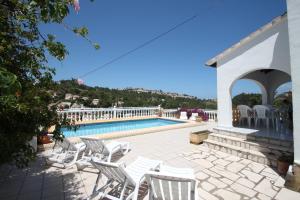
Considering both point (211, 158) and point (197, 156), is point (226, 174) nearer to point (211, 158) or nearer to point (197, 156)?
point (211, 158)

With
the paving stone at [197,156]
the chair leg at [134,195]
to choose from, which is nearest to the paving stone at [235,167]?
the paving stone at [197,156]

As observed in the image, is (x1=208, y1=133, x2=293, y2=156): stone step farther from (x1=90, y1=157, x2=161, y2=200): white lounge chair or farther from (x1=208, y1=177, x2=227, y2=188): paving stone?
(x1=90, y1=157, x2=161, y2=200): white lounge chair

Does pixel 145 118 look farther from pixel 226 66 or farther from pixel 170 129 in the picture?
pixel 226 66

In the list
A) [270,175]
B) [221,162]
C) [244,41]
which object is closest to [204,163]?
[221,162]

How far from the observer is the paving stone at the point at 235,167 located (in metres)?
5.74

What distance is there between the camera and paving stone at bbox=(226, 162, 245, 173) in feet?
18.8

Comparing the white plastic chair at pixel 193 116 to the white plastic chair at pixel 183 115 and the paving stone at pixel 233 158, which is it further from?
the paving stone at pixel 233 158

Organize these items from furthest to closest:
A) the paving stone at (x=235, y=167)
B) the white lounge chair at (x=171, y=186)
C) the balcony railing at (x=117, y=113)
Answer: the balcony railing at (x=117, y=113) < the paving stone at (x=235, y=167) < the white lounge chair at (x=171, y=186)

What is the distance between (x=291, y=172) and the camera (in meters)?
4.80

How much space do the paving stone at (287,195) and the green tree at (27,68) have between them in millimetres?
4685

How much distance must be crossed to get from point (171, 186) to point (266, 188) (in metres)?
2.89

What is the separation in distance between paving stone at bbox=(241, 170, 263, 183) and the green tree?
4.89 m

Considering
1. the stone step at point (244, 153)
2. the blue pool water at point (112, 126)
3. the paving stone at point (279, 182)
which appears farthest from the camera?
the blue pool water at point (112, 126)

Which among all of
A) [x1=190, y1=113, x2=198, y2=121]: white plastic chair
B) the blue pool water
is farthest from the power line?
[x1=190, y1=113, x2=198, y2=121]: white plastic chair
